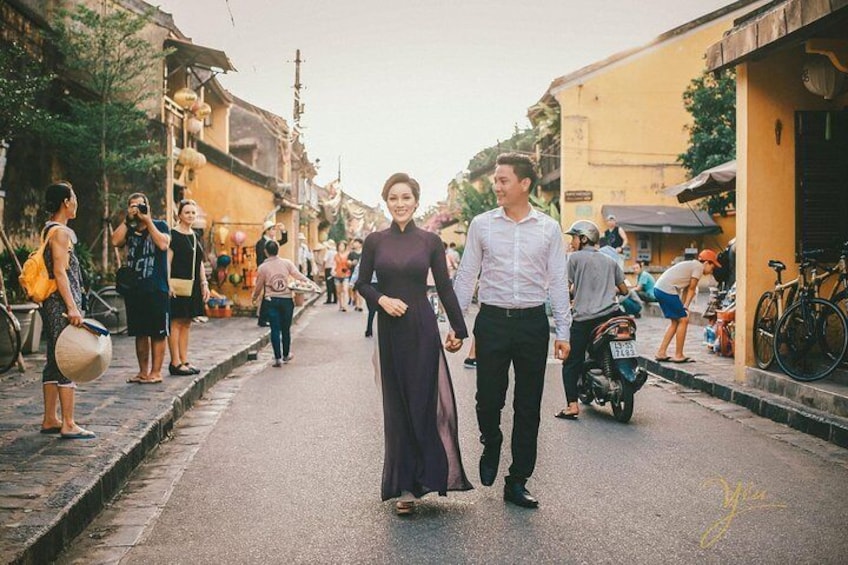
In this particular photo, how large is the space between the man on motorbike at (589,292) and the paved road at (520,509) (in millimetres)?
612

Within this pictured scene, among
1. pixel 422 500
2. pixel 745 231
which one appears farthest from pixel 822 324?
pixel 422 500

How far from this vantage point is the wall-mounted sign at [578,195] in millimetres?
32812

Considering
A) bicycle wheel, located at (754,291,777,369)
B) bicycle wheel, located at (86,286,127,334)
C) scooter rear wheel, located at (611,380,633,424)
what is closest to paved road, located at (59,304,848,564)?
scooter rear wheel, located at (611,380,633,424)

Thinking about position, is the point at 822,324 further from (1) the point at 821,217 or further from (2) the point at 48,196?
(2) the point at 48,196

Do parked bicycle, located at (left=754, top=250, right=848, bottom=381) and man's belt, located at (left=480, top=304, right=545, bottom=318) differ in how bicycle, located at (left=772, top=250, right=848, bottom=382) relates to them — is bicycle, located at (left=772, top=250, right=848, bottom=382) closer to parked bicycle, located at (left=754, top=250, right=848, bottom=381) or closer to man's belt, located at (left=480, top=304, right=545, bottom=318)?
parked bicycle, located at (left=754, top=250, right=848, bottom=381)

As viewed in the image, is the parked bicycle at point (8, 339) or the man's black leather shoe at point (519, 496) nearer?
the man's black leather shoe at point (519, 496)

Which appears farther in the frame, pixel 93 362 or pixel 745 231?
pixel 745 231

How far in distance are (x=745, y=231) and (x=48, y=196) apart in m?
6.88

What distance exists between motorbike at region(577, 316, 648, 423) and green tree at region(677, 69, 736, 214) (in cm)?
1929

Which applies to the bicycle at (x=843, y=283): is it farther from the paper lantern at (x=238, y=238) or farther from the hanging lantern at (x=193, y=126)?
the hanging lantern at (x=193, y=126)

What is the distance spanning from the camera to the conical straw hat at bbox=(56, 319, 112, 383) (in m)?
5.77

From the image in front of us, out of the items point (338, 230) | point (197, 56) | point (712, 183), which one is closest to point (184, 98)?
point (197, 56)

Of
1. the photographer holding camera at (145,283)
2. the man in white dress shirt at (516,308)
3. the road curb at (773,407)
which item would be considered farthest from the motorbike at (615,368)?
the photographer holding camera at (145,283)

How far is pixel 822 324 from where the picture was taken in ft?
27.3
